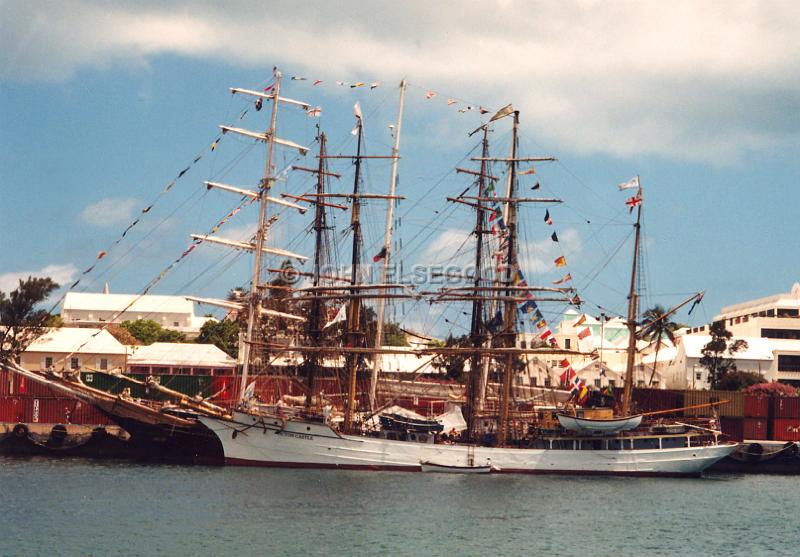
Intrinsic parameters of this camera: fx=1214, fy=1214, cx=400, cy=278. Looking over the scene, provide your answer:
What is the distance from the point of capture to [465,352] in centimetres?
7094

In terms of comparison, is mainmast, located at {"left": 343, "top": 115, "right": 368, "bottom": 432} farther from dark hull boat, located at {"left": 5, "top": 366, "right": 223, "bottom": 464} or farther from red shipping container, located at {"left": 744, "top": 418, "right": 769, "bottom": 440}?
red shipping container, located at {"left": 744, "top": 418, "right": 769, "bottom": 440}

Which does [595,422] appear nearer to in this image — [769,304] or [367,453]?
[367,453]

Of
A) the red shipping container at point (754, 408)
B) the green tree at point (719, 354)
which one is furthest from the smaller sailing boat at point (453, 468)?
the green tree at point (719, 354)

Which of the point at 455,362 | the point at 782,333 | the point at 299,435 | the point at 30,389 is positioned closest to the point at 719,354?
the point at 782,333

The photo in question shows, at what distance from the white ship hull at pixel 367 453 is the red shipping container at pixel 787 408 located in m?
9.93

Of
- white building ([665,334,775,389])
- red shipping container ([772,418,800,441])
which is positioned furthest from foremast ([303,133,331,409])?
white building ([665,334,775,389])

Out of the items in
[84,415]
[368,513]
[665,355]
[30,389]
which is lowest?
[368,513]

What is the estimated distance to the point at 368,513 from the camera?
164ft

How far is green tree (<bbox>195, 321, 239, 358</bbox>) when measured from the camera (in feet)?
394

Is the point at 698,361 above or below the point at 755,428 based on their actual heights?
above

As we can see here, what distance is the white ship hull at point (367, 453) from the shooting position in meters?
66.0

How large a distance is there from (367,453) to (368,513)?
16226 mm

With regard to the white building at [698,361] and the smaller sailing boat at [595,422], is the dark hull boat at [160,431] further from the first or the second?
the white building at [698,361]

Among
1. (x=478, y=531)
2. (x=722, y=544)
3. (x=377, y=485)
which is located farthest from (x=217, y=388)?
(x=722, y=544)
